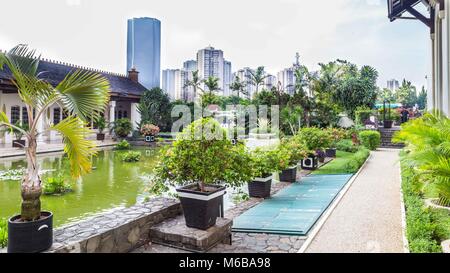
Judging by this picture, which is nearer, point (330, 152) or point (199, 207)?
point (199, 207)

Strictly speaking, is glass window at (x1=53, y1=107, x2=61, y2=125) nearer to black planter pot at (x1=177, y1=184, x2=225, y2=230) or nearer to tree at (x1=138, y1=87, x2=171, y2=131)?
tree at (x1=138, y1=87, x2=171, y2=131)

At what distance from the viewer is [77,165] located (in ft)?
10.8

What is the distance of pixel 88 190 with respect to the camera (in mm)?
7484

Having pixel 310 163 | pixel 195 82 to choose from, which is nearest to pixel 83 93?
pixel 310 163

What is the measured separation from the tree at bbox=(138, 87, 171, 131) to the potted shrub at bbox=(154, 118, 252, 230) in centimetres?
1746

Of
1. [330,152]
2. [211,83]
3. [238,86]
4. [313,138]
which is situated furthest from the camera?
[238,86]

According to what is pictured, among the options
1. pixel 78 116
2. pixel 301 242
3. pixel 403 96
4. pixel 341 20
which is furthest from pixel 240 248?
pixel 403 96

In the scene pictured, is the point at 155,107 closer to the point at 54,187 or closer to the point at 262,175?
the point at 54,187

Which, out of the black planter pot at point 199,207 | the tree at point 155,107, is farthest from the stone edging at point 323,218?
the tree at point 155,107

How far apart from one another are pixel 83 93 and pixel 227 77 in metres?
39.4

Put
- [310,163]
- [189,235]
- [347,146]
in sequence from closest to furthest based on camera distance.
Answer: [189,235] → [310,163] → [347,146]

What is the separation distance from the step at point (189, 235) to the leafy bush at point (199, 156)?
21.4 inches

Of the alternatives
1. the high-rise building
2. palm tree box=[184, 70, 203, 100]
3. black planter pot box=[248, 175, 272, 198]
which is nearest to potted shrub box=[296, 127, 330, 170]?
black planter pot box=[248, 175, 272, 198]
